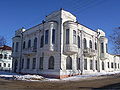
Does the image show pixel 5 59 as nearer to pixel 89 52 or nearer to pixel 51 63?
pixel 51 63

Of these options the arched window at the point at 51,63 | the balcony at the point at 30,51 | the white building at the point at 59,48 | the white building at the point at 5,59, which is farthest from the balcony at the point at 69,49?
the white building at the point at 5,59

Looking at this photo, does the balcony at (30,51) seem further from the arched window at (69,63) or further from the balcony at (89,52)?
the balcony at (89,52)

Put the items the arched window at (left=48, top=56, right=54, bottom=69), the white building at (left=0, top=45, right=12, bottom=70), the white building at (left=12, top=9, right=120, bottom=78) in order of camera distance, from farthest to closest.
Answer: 1. the white building at (left=0, top=45, right=12, bottom=70)
2. the arched window at (left=48, top=56, right=54, bottom=69)
3. the white building at (left=12, top=9, right=120, bottom=78)

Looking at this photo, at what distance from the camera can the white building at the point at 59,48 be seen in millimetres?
24891

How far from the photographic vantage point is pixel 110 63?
4181 cm

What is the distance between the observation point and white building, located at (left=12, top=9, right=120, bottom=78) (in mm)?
24891

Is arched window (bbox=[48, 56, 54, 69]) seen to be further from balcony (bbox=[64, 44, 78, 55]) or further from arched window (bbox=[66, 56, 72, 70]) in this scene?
balcony (bbox=[64, 44, 78, 55])

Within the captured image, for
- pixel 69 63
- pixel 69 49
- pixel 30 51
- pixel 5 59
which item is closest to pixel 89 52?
pixel 69 63

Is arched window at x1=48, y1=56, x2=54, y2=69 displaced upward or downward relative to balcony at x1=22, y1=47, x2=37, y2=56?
downward

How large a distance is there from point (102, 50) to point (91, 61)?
499cm


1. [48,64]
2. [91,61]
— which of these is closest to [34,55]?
[48,64]

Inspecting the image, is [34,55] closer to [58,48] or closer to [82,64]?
[58,48]

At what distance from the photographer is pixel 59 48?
24.6 meters

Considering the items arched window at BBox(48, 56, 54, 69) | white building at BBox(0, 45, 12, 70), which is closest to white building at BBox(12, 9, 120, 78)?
arched window at BBox(48, 56, 54, 69)
